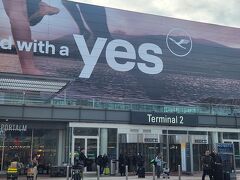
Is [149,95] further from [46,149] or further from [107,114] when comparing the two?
[46,149]

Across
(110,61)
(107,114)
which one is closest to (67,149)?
(107,114)

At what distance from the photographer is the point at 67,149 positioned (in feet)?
90.5

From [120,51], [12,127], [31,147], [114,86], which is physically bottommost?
[31,147]

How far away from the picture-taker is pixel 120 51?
40.1m

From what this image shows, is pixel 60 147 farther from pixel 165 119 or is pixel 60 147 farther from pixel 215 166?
pixel 215 166

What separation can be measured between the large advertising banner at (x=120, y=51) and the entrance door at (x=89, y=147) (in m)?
8.03

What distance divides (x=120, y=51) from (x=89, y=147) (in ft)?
47.4

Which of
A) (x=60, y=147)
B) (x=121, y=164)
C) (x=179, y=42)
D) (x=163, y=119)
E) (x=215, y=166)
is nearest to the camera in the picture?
(x=215, y=166)

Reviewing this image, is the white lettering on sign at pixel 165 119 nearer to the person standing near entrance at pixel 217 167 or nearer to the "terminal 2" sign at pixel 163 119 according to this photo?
the "terminal 2" sign at pixel 163 119

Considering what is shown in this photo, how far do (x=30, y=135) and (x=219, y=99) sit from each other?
2470cm

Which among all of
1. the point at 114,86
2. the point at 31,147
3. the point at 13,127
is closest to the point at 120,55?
the point at 114,86

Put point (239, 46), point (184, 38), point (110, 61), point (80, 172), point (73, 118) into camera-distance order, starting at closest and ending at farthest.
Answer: point (80, 172) < point (73, 118) < point (110, 61) < point (184, 38) < point (239, 46)

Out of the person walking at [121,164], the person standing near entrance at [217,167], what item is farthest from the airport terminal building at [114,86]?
the person walking at [121,164]

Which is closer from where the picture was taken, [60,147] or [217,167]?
[217,167]
